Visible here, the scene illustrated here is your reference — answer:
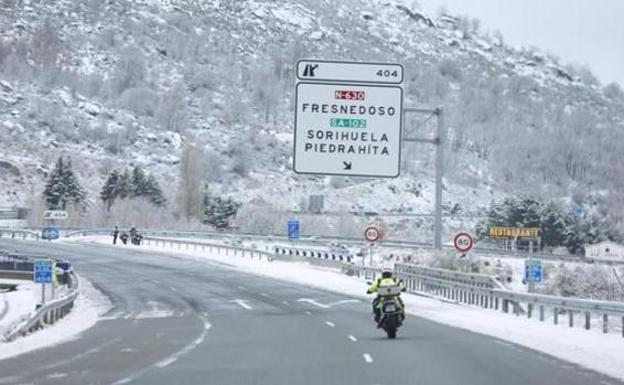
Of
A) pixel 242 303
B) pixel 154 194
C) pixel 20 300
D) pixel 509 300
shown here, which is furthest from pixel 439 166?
pixel 154 194

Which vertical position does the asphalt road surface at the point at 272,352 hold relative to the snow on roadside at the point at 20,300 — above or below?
above

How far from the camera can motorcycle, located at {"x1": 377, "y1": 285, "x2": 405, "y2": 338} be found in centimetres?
2445

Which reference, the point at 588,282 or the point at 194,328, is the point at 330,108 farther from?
the point at 588,282

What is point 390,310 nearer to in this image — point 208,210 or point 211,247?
point 211,247

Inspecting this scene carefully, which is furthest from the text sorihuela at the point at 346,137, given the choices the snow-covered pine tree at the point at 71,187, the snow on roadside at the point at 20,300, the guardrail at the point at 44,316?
the snow-covered pine tree at the point at 71,187

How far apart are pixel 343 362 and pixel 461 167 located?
166430 mm

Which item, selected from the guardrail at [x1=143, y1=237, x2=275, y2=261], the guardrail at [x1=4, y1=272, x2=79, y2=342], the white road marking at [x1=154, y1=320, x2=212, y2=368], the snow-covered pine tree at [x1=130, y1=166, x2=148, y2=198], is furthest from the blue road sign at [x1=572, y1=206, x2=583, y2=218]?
the snow-covered pine tree at [x1=130, y1=166, x2=148, y2=198]

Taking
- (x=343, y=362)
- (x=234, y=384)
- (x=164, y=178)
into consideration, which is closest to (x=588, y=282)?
(x=343, y=362)

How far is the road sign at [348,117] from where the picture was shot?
29266 mm

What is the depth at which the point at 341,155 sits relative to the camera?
1150 inches

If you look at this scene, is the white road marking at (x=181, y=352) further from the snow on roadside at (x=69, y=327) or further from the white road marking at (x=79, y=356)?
the snow on roadside at (x=69, y=327)

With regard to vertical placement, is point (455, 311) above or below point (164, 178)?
below

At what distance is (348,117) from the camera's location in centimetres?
2942

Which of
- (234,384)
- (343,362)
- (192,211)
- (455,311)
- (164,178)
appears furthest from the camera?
(164,178)
